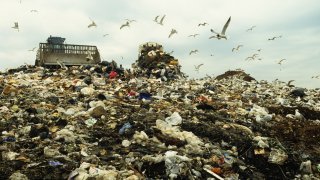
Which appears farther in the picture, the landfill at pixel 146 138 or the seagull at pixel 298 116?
the seagull at pixel 298 116

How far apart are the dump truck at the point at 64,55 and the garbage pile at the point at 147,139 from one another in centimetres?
641

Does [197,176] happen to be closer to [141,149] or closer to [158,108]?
[141,149]

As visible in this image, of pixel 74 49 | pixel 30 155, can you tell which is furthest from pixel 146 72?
pixel 30 155

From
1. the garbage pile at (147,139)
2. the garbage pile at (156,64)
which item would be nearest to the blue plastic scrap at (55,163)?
the garbage pile at (147,139)

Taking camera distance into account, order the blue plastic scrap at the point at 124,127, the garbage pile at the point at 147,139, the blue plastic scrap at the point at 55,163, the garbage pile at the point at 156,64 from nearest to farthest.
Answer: the blue plastic scrap at the point at 55,163, the garbage pile at the point at 147,139, the blue plastic scrap at the point at 124,127, the garbage pile at the point at 156,64

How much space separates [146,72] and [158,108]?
299 inches

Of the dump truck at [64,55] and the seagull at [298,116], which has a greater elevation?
the dump truck at [64,55]

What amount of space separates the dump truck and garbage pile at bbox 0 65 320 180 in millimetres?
6411

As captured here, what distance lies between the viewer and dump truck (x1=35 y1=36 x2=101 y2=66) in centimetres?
1457

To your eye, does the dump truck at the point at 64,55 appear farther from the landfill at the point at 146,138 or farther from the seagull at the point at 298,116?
the seagull at the point at 298,116

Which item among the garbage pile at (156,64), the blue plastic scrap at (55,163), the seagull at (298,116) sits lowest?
the blue plastic scrap at (55,163)

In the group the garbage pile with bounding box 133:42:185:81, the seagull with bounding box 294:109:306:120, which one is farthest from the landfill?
the garbage pile with bounding box 133:42:185:81

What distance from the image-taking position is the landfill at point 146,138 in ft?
13.9

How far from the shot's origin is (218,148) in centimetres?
521
